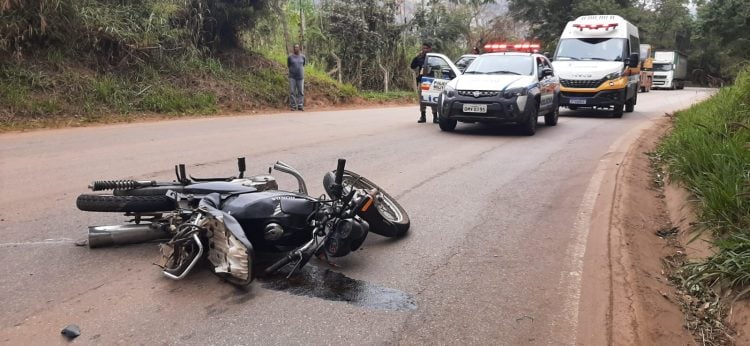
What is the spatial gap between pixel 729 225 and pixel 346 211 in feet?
9.48

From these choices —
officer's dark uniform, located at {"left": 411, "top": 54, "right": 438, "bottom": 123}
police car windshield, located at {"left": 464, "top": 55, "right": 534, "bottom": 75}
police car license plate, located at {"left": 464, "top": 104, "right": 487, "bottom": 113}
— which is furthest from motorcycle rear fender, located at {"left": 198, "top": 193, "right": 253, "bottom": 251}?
officer's dark uniform, located at {"left": 411, "top": 54, "right": 438, "bottom": 123}

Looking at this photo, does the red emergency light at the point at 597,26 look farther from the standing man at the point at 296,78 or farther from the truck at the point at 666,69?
the truck at the point at 666,69

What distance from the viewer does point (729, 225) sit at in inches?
177

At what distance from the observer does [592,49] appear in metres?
17.1

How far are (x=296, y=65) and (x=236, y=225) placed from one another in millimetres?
14749

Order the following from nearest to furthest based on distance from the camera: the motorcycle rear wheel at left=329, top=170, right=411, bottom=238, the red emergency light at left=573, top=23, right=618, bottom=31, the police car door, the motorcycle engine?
the motorcycle engine < the motorcycle rear wheel at left=329, top=170, right=411, bottom=238 < the police car door < the red emergency light at left=573, top=23, right=618, bottom=31

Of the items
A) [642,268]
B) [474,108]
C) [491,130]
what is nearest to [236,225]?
[642,268]

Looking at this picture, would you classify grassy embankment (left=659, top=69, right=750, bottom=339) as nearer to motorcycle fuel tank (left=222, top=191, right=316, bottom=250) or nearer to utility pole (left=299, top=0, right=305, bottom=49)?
motorcycle fuel tank (left=222, top=191, right=316, bottom=250)

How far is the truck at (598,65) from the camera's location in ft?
52.4

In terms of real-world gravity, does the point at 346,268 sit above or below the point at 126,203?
below

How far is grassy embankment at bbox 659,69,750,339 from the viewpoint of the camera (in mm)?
3713

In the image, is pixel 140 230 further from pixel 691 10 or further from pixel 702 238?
pixel 691 10

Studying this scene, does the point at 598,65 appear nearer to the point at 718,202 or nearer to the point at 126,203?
the point at 718,202

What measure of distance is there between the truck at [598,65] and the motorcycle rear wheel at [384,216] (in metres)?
12.4
